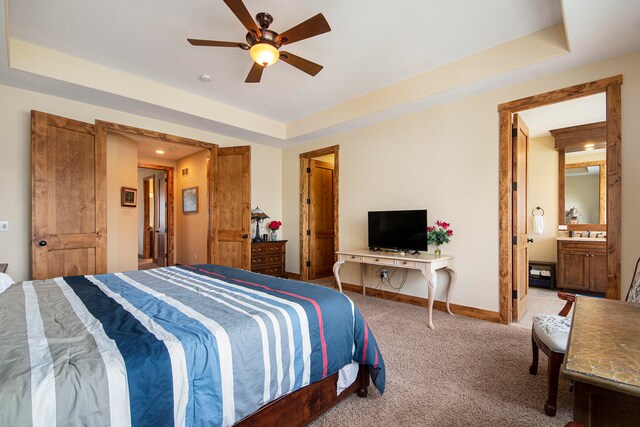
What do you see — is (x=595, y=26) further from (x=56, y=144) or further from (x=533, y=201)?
(x=56, y=144)

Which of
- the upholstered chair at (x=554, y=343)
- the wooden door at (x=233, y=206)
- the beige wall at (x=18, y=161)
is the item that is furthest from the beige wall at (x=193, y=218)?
the upholstered chair at (x=554, y=343)

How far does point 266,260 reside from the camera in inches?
202

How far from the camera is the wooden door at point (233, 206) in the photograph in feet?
15.5

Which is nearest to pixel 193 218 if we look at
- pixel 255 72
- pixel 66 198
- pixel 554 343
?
pixel 66 198

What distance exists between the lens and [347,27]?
2688 millimetres

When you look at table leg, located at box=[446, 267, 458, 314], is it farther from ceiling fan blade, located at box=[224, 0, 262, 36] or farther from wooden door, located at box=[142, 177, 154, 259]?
wooden door, located at box=[142, 177, 154, 259]

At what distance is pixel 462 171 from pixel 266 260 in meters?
3.32

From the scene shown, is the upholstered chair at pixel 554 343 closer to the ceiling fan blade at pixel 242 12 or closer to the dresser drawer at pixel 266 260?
the ceiling fan blade at pixel 242 12

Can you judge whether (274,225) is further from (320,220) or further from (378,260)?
(378,260)

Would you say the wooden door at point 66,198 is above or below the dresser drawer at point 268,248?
above

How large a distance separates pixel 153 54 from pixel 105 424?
3338 mm

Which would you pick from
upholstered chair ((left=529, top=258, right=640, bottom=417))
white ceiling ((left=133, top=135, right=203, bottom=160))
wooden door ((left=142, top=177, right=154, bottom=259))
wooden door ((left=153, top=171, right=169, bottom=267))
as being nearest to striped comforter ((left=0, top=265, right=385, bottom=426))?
upholstered chair ((left=529, top=258, right=640, bottom=417))

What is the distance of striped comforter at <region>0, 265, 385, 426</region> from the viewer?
92cm

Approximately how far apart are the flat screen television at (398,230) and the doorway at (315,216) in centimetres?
138
